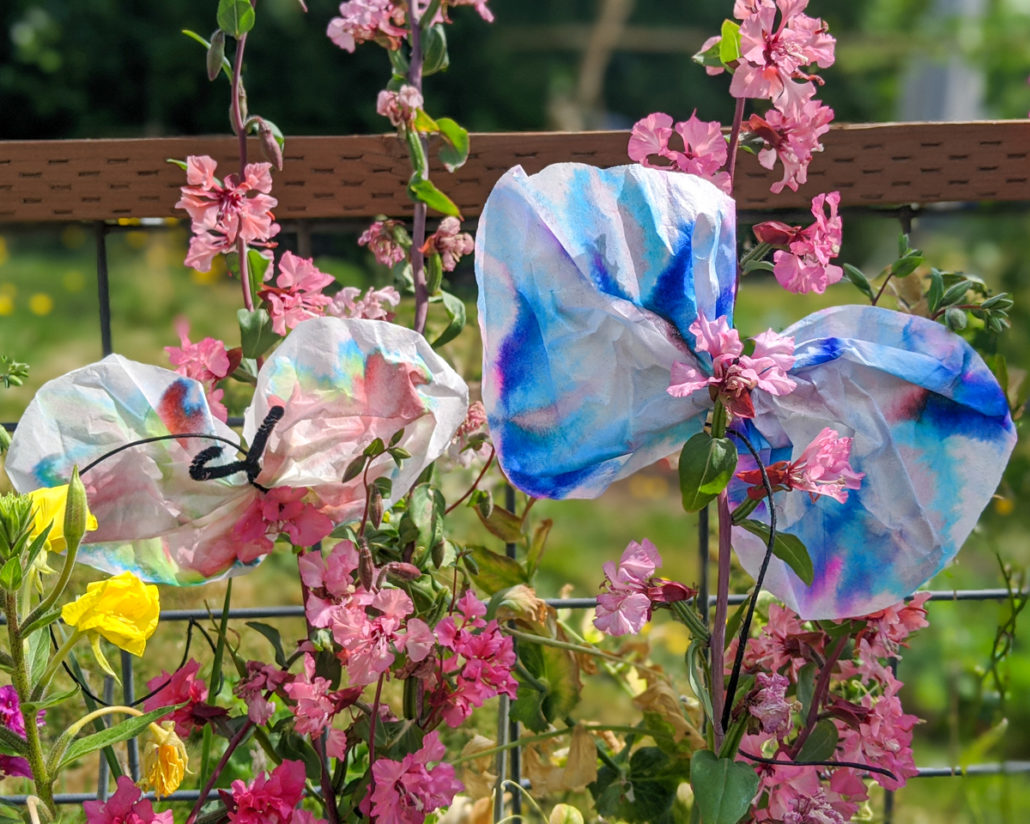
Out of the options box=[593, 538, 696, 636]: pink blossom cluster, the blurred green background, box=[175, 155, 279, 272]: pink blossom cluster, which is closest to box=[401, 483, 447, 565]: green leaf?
box=[593, 538, 696, 636]: pink blossom cluster

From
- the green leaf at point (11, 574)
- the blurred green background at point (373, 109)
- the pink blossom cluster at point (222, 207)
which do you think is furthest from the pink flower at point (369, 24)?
the blurred green background at point (373, 109)

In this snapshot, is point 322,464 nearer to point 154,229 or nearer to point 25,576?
point 25,576

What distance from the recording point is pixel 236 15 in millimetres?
825

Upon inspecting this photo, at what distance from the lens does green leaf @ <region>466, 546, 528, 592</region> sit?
983 mm

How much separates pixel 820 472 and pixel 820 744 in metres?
0.26

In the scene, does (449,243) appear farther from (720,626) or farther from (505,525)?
(720,626)

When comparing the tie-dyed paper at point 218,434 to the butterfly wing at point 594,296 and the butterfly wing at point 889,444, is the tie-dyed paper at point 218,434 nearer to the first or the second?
the butterfly wing at point 594,296

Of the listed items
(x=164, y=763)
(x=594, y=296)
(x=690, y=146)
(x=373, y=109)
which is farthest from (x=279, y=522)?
(x=373, y=109)

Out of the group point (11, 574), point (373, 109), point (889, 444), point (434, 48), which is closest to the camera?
point (11, 574)

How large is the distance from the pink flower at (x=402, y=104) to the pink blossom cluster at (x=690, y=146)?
0.17 meters

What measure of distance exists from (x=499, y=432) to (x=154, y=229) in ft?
1.63

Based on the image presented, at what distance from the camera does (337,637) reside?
0.75 m

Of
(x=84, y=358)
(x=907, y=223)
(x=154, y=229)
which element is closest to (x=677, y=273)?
(x=907, y=223)

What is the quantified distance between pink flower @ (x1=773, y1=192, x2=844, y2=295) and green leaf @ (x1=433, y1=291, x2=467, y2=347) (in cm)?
26
